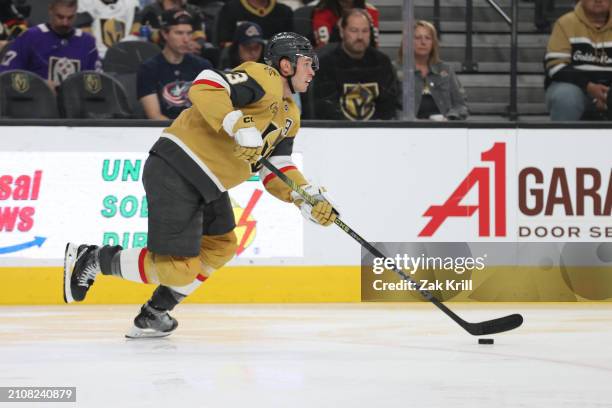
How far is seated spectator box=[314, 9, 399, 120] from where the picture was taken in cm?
745

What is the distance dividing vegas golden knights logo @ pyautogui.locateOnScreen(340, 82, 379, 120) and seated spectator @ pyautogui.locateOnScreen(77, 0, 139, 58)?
5.67 feet

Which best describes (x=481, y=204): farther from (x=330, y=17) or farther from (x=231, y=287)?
(x=330, y=17)

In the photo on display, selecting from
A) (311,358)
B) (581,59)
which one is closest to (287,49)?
(311,358)

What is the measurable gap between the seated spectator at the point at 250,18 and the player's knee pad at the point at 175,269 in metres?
3.18

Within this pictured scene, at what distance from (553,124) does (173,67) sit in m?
2.26

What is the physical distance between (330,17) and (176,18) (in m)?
1.10

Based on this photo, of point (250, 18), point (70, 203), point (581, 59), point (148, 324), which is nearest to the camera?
point (148, 324)

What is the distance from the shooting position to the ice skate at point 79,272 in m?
5.31

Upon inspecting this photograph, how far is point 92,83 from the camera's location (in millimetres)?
7344

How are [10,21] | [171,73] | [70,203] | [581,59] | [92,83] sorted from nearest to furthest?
[70,203] < [92,83] < [171,73] < [581,59] < [10,21]

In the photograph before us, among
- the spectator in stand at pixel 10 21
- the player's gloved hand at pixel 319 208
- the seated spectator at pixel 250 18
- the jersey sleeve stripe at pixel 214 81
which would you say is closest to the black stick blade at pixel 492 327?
the player's gloved hand at pixel 319 208

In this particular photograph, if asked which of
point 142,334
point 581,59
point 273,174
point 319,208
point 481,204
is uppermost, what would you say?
point 581,59

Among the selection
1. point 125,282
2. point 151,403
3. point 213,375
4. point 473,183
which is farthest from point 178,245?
point 473,183

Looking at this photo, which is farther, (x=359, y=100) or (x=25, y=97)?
(x=359, y=100)
